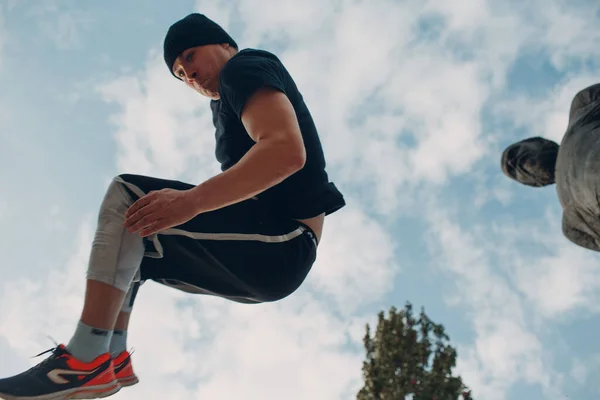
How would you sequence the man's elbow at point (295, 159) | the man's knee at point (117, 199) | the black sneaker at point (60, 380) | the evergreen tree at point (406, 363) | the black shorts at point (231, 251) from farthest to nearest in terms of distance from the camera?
the evergreen tree at point (406, 363) → the black shorts at point (231, 251) → the man's knee at point (117, 199) → the man's elbow at point (295, 159) → the black sneaker at point (60, 380)

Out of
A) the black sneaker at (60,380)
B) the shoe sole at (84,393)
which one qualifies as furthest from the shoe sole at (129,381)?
the black sneaker at (60,380)

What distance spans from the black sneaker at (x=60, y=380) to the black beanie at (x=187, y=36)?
5.17ft

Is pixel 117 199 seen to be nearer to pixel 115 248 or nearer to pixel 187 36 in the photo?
pixel 115 248

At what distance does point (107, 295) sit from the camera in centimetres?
232

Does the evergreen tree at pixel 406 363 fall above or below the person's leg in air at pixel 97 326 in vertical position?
above

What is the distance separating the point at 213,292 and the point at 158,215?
0.80 meters

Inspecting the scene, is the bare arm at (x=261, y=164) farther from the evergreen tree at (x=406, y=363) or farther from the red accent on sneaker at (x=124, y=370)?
the evergreen tree at (x=406, y=363)

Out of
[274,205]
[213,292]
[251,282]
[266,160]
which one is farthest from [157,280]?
[266,160]

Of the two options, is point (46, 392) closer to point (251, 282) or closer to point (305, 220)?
point (251, 282)

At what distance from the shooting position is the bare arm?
2230 mm

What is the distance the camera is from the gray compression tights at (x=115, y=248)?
2.32 m

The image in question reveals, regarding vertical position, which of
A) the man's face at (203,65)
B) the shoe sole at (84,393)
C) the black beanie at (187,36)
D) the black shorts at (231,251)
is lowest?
the shoe sole at (84,393)

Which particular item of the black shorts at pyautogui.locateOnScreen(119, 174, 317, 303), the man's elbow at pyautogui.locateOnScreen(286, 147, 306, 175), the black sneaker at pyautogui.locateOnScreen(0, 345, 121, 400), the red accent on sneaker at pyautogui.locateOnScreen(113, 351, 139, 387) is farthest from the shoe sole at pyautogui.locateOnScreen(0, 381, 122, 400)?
the man's elbow at pyautogui.locateOnScreen(286, 147, 306, 175)

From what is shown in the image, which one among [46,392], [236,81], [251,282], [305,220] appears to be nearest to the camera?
[46,392]
